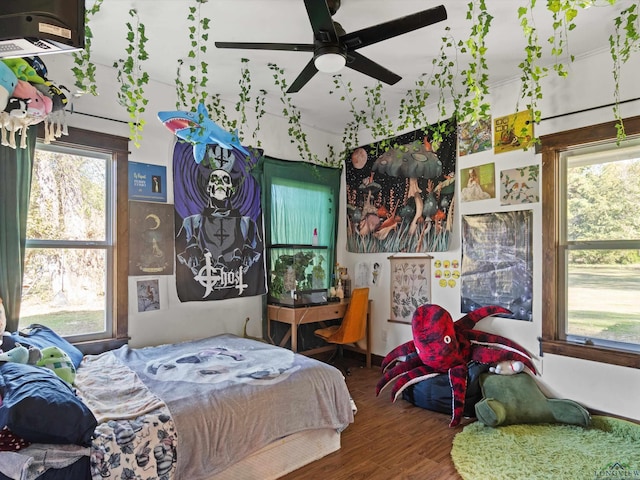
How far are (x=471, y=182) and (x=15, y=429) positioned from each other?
3453 mm

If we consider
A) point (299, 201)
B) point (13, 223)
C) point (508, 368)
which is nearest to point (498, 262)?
point (508, 368)

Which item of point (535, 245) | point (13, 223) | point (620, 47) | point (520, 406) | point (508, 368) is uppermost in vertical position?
point (620, 47)

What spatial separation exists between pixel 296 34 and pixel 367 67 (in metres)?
0.63

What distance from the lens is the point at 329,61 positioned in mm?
2078

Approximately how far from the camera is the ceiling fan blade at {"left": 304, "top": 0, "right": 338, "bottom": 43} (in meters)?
1.76

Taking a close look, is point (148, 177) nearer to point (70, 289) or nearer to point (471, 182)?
point (70, 289)

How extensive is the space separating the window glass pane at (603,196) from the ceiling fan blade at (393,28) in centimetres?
186

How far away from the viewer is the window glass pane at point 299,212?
161 inches

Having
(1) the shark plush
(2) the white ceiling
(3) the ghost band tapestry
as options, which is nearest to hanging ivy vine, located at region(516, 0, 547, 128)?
(2) the white ceiling

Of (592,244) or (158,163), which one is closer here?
(592,244)

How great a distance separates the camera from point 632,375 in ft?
8.61

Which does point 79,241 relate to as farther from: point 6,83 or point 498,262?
point 498,262

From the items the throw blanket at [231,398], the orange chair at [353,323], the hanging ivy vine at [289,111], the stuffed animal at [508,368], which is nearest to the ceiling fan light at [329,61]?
the hanging ivy vine at [289,111]

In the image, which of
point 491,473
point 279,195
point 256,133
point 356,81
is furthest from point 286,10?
point 491,473
